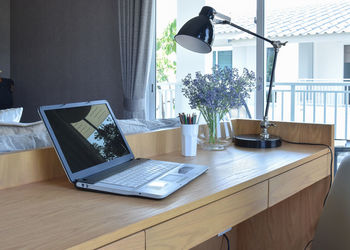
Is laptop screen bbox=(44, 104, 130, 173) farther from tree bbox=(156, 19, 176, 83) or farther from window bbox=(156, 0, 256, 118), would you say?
tree bbox=(156, 19, 176, 83)

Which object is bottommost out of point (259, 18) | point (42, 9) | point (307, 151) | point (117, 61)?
point (307, 151)

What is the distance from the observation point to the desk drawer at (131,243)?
0.83 meters

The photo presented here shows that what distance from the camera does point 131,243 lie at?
2.86 feet

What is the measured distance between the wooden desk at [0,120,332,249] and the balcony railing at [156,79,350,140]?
11.5 feet

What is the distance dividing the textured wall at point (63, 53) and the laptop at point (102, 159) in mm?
2973

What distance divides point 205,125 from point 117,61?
2.57 m

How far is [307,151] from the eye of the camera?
1.81 meters

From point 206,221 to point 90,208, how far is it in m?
0.31

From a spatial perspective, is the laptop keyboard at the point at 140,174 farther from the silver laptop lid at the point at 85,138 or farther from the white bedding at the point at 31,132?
the white bedding at the point at 31,132

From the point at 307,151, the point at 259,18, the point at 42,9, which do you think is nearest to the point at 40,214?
the point at 307,151

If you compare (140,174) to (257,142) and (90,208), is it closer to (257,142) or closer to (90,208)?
(90,208)

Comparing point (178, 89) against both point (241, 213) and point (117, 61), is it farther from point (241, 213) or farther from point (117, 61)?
point (241, 213)

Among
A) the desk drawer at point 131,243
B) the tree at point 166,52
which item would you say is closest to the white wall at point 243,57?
the tree at point 166,52

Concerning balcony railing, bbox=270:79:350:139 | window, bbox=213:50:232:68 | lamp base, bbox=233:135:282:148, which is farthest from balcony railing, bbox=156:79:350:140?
lamp base, bbox=233:135:282:148
